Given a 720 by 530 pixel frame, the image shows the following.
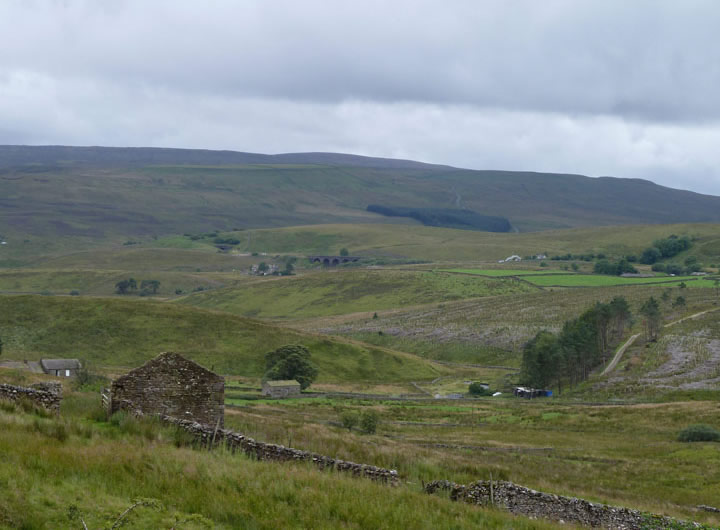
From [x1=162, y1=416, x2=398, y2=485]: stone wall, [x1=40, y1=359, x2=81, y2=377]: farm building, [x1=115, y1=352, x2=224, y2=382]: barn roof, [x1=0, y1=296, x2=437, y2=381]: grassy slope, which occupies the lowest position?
[x1=0, y1=296, x2=437, y2=381]: grassy slope

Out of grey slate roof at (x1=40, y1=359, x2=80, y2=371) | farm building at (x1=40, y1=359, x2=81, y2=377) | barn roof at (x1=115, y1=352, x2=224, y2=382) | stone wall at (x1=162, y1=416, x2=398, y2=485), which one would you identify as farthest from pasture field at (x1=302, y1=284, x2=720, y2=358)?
stone wall at (x1=162, y1=416, x2=398, y2=485)

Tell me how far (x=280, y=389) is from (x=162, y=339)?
37.8 m

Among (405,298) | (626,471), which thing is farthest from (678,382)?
(405,298)

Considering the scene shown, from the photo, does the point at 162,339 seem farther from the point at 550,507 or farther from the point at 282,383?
the point at 550,507

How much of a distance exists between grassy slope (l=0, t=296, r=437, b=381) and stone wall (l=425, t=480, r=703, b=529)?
86.9m

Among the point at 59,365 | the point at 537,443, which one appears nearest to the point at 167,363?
the point at 537,443

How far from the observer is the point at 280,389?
268 ft

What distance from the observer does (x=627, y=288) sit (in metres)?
174

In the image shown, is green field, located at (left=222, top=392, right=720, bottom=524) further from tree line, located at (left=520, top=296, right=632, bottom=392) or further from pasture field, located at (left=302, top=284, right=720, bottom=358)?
pasture field, located at (left=302, top=284, right=720, bottom=358)

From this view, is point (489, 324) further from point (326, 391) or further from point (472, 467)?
point (472, 467)

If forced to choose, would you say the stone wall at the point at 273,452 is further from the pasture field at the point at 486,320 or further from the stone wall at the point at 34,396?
the pasture field at the point at 486,320

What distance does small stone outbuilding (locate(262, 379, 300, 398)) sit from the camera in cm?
8106

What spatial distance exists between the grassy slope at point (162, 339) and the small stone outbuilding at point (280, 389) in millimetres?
20746

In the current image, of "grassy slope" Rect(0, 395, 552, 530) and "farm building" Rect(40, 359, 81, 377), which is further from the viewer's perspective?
"farm building" Rect(40, 359, 81, 377)
